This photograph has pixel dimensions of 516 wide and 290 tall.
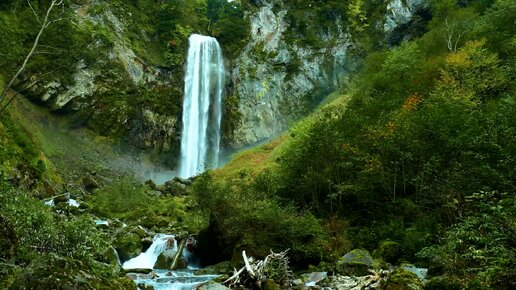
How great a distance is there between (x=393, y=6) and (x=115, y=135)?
126ft

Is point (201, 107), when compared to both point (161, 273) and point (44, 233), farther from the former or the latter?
point (44, 233)

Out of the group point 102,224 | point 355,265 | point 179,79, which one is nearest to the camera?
point 355,265

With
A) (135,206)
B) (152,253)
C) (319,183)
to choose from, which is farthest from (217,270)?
(135,206)

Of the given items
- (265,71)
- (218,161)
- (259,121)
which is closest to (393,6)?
(265,71)

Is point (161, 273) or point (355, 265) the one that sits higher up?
point (355, 265)

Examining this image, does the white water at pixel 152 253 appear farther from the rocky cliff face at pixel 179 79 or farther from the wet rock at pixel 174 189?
the rocky cliff face at pixel 179 79

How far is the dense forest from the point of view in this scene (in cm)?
929

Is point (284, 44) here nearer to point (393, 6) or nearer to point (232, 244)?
point (393, 6)

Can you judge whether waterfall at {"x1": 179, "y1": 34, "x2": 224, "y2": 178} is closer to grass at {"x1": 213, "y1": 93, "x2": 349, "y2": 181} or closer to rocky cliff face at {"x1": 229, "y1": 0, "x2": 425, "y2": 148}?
rocky cliff face at {"x1": 229, "y1": 0, "x2": 425, "y2": 148}

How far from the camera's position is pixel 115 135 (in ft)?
150

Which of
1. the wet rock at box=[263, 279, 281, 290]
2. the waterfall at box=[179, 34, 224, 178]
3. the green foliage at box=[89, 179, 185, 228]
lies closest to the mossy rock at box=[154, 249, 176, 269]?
the green foliage at box=[89, 179, 185, 228]

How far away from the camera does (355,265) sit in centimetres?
1273

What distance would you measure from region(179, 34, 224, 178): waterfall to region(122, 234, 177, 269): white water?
25947mm

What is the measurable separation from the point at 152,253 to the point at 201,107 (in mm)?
31651
